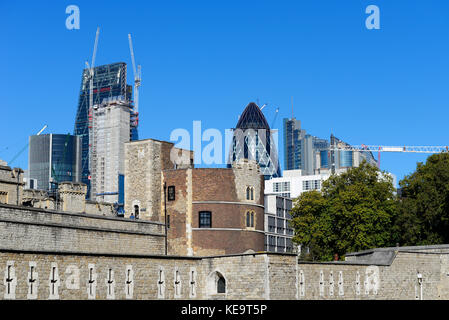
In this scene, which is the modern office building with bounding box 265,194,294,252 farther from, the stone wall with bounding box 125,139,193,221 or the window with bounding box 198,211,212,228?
the window with bounding box 198,211,212,228

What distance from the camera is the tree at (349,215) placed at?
76.6 m

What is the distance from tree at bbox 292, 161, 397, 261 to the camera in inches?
3017

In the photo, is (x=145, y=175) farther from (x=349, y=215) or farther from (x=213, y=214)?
(x=349, y=215)

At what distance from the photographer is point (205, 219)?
6969 centimetres

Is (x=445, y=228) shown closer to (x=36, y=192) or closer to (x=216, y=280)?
(x=216, y=280)

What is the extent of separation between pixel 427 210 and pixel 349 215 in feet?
26.5

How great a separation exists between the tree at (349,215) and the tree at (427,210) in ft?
5.84

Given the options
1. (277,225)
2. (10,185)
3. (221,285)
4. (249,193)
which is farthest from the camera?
(277,225)


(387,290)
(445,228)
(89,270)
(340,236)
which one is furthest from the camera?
(340,236)

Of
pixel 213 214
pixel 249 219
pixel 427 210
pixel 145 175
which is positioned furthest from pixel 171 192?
pixel 427 210

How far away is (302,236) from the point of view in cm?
8588
